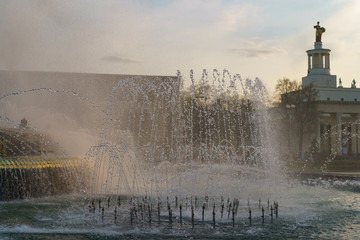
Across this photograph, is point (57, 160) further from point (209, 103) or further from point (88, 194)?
point (209, 103)

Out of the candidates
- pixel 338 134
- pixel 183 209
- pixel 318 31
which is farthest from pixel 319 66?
pixel 183 209

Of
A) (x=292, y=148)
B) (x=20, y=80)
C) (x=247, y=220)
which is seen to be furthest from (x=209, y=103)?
(x=247, y=220)

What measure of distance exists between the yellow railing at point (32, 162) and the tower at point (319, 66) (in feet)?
150

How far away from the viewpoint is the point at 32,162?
15.0 m

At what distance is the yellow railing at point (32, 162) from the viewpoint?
1434 centimetres

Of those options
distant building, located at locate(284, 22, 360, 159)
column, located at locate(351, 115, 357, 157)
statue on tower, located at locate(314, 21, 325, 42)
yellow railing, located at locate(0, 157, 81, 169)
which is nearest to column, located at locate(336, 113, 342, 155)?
distant building, located at locate(284, 22, 360, 159)

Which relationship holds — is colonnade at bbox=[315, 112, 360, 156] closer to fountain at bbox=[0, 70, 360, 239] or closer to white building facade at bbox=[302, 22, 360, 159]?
white building facade at bbox=[302, 22, 360, 159]

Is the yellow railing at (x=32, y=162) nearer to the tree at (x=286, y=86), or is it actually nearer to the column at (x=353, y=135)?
the tree at (x=286, y=86)

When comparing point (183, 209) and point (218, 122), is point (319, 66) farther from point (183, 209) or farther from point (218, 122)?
point (183, 209)

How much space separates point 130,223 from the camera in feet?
36.1

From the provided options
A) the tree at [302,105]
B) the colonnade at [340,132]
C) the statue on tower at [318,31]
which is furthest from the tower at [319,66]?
the tree at [302,105]

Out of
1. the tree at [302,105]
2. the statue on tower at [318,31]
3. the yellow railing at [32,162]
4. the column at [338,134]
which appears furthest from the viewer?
the statue on tower at [318,31]

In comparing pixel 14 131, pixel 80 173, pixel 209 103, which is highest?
pixel 209 103

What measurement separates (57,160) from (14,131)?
3.63 m
